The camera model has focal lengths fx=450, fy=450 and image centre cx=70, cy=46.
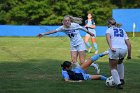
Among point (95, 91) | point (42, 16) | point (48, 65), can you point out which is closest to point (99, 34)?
point (42, 16)

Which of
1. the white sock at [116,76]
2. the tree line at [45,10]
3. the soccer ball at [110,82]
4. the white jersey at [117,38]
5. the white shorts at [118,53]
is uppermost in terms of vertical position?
the white jersey at [117,38]

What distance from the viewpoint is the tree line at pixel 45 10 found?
6625cm

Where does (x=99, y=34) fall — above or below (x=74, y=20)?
below

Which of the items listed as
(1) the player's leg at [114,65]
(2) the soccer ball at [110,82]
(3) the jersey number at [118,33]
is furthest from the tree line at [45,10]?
(1) the player's leg at [114,65]

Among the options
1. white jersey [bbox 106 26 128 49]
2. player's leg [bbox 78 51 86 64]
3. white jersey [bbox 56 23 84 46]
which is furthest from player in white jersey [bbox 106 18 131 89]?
player's leg [bbox 78 51 86 64]

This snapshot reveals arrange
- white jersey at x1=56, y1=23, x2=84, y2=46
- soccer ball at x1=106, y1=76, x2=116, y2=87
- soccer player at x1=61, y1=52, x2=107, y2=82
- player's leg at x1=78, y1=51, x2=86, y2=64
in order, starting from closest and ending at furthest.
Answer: soccer ball at x1=106, y1=76, x2=116, y2=87, soccer player at x1=61, y1=52, x2=107, y2=82, white jersey at x1=56, y1=23, x2=84, y2=46, player's leg at x1=78, y1=51, x2=86, y2=64

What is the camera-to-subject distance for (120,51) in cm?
1094

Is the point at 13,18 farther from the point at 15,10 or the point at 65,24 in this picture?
the point at 65,24

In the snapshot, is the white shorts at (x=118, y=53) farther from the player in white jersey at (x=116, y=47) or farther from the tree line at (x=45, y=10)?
the tree line at (x=45, y=10)

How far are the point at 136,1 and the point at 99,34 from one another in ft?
83.1

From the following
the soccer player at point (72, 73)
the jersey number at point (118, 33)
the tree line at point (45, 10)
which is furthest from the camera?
the tree line at point (45, 10)

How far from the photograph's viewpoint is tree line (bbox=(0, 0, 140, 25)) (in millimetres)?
66250

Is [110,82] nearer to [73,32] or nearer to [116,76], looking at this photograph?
[116,76]

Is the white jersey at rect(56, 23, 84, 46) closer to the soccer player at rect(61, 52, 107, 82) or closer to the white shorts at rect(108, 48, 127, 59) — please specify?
the soccer player at rect(61, 52, 107, 82)
